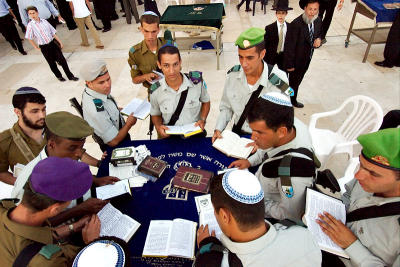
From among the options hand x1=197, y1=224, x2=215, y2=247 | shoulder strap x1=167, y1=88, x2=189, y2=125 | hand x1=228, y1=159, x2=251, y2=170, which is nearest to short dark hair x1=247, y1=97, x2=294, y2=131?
hand x1=228, y1=159, x2=251, y2=170

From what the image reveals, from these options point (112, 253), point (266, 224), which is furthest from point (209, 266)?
point (112, 253)

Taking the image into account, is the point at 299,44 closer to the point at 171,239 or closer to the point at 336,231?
the point at 336,231

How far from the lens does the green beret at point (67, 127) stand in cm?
196

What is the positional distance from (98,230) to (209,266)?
919 mm

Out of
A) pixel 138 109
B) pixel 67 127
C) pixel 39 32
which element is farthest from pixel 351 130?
pixel 39 32

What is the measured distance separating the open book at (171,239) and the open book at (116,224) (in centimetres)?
15

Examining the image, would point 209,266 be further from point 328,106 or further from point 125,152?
point 328,106

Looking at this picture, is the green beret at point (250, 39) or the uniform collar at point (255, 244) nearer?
the uniform collar at point (255, 244)

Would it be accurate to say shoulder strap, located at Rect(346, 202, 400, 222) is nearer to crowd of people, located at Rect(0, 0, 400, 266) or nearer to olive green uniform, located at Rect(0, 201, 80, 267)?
crowd of people, located at Rect(0, 0, 400, 266)

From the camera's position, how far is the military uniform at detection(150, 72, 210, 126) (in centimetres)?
275

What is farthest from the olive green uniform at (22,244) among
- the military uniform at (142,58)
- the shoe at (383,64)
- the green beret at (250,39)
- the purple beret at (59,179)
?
the shoe at (383,64)

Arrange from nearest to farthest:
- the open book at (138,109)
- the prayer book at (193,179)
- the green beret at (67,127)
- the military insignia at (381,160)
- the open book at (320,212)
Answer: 1. the military insignia at (381,160)
2. the open book at (320,212)
3. the green beret at (67,127)
4. the prayer book at (193,179)
5. the open book at (138,109)

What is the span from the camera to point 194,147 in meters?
2.61

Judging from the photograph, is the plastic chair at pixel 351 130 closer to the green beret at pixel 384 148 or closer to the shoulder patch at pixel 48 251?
the green beret at pixel 384 148
